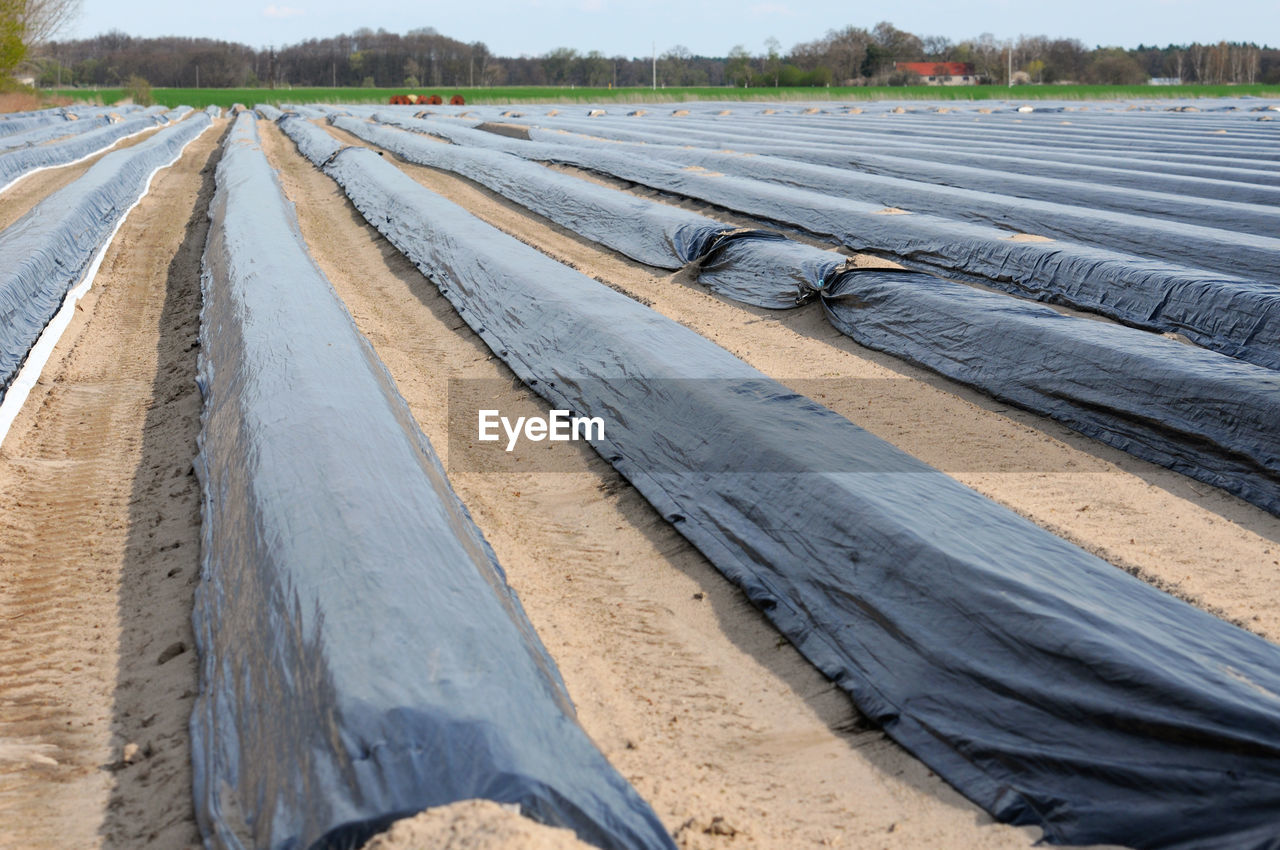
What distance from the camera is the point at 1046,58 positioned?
A: 68.4m

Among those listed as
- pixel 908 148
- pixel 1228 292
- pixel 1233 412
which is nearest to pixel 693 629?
pixel 1233 412

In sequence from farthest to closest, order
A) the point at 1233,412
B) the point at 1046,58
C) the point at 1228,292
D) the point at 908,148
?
the point at 1046,58 < the point at 908,148 < the point at 1228,292 < the point at 1233,412

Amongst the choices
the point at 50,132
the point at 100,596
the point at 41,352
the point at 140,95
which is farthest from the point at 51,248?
the point at 140,95

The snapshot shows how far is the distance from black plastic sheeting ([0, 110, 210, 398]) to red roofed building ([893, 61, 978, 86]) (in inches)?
2646

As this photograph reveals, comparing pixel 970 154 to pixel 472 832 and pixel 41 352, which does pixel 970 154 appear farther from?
pixel 472 832

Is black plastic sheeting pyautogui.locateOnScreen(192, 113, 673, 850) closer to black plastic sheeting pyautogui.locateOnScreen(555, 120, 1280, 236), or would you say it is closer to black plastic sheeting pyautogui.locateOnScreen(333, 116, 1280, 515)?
black plastic sheeting pyautogui.locateOnScreen(333, 116, 1280, 515)

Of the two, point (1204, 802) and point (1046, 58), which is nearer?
point (1204, 802)

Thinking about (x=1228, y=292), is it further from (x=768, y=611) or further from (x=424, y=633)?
(x=424, y=633)

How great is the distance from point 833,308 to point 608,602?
140 inches

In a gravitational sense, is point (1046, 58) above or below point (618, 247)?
above

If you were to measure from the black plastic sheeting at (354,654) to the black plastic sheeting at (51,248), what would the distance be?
279cm

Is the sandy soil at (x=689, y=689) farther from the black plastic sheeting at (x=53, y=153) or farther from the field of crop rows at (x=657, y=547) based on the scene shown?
the black plastic sheeting at (x=53, y=153)

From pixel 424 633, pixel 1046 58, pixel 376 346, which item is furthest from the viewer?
pixel 1046 58

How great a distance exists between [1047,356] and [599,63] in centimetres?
8770
